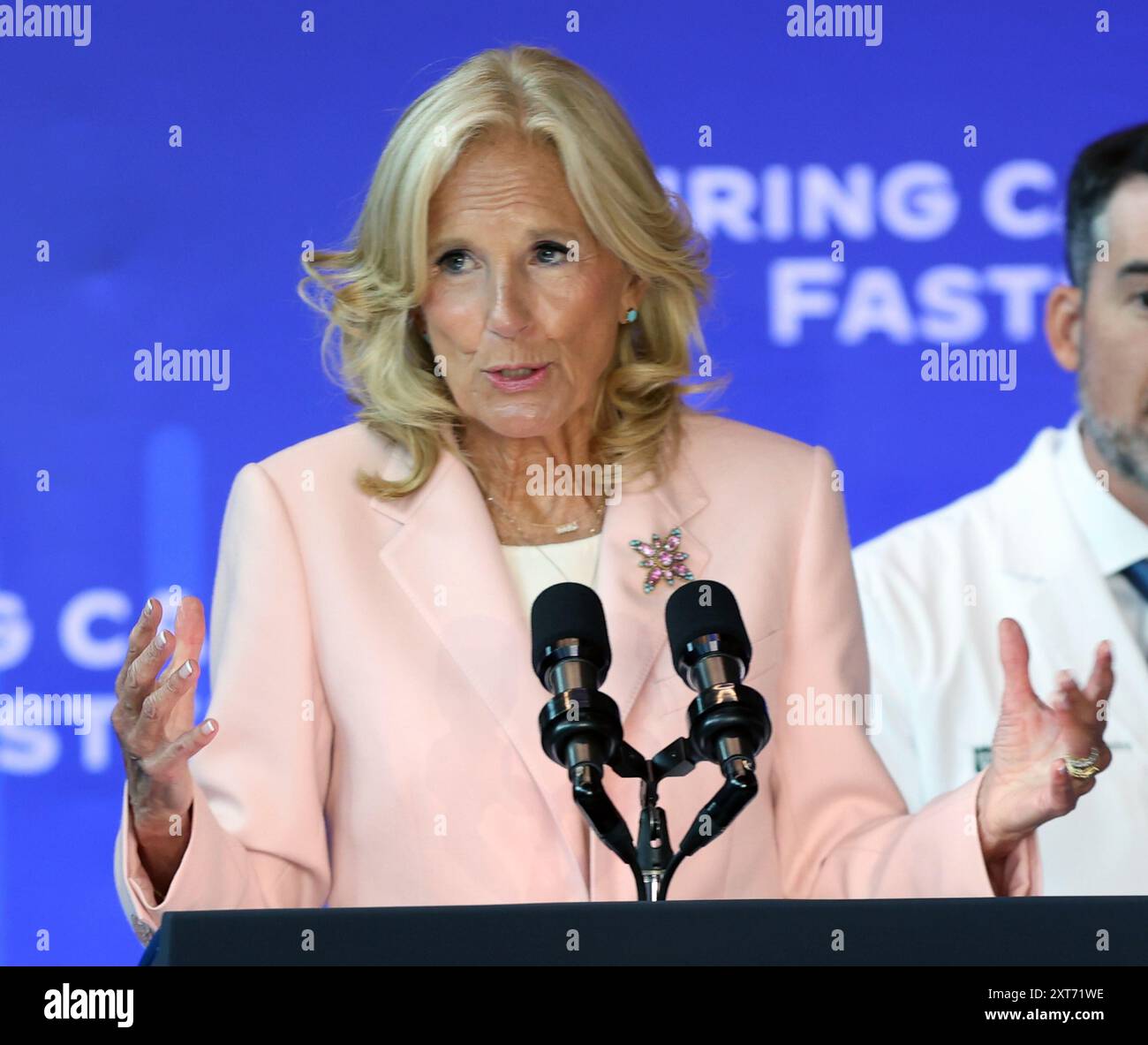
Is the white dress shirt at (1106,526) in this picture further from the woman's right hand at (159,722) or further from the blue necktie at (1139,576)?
the woman's right hand at (159,722)

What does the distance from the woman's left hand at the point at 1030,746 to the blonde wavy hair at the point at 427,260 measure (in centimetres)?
82

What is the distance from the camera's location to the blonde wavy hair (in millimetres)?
2859

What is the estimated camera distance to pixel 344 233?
3473mm

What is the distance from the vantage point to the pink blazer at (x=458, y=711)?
104 inches

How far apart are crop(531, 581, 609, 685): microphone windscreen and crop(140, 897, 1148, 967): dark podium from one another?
1.30ft

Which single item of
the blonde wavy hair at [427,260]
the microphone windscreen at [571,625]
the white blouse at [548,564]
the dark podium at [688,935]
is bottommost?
the dark podium at [688,935]

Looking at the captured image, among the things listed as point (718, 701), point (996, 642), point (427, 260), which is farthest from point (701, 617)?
point (996, 642)

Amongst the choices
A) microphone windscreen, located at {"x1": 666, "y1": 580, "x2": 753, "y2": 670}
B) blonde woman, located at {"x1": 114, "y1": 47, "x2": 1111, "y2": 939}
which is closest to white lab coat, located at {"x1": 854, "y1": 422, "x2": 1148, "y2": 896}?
blonde woman, located at {"x1": 114, "y1": 47, "x2": 1111, "y2": 939}

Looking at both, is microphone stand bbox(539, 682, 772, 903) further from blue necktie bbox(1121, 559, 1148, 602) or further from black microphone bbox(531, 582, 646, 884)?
blue necktie bbox(1121, 559, 1148, 602)

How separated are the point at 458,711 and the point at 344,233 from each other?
119cm

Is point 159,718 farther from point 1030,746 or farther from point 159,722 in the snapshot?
point 1030,746

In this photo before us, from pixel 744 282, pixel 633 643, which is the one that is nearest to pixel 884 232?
pixel 744 282

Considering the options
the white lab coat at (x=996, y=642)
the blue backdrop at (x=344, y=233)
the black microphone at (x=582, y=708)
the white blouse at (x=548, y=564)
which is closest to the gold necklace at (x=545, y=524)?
the white blouse at (x=548, y=564)
